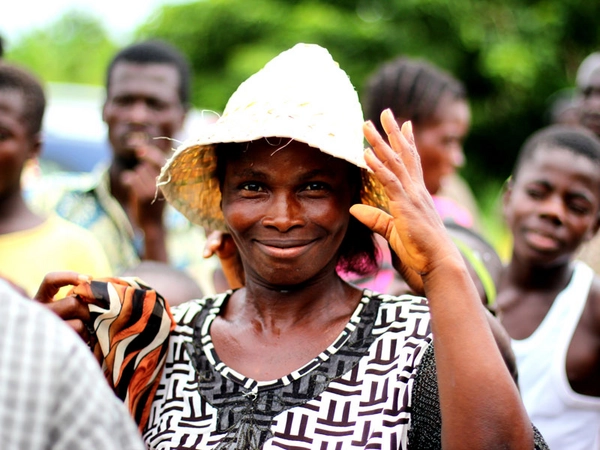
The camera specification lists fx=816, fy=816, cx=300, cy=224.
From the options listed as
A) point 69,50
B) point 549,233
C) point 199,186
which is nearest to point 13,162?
point 199,186

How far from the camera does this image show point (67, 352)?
1.20 m

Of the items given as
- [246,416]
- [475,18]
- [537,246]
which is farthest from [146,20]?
[246,416]

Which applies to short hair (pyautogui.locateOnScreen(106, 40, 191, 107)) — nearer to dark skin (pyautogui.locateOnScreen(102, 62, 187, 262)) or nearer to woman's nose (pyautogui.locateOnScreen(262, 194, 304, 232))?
dark skin (pyautogui.locateOnScreen(102, 62, 187, 262))

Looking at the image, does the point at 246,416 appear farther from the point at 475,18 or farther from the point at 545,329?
the point at 475,18

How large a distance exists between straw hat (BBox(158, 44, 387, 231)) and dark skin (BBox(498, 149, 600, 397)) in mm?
1418

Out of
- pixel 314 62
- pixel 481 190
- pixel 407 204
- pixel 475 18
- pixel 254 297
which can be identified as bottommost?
pixel 481 190

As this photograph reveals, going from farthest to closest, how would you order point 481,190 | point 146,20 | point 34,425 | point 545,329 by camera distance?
point 146,20 → point 481,190 → point 545,329 → point 34,425

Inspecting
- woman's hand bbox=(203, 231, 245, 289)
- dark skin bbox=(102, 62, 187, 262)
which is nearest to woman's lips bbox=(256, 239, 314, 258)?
woman's hand bbox=(203, 231, 245, 289)

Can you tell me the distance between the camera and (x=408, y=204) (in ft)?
A: 6.23

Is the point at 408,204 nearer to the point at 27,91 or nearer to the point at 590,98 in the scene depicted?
the point at 27,91

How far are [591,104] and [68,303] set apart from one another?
388 cm

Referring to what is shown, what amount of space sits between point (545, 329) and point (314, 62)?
1725 millimetres

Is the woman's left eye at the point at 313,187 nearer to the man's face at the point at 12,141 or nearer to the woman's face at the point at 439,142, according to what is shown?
the man's face at the point at 12,141

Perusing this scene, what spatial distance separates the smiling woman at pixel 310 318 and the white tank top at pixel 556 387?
1191 mm
